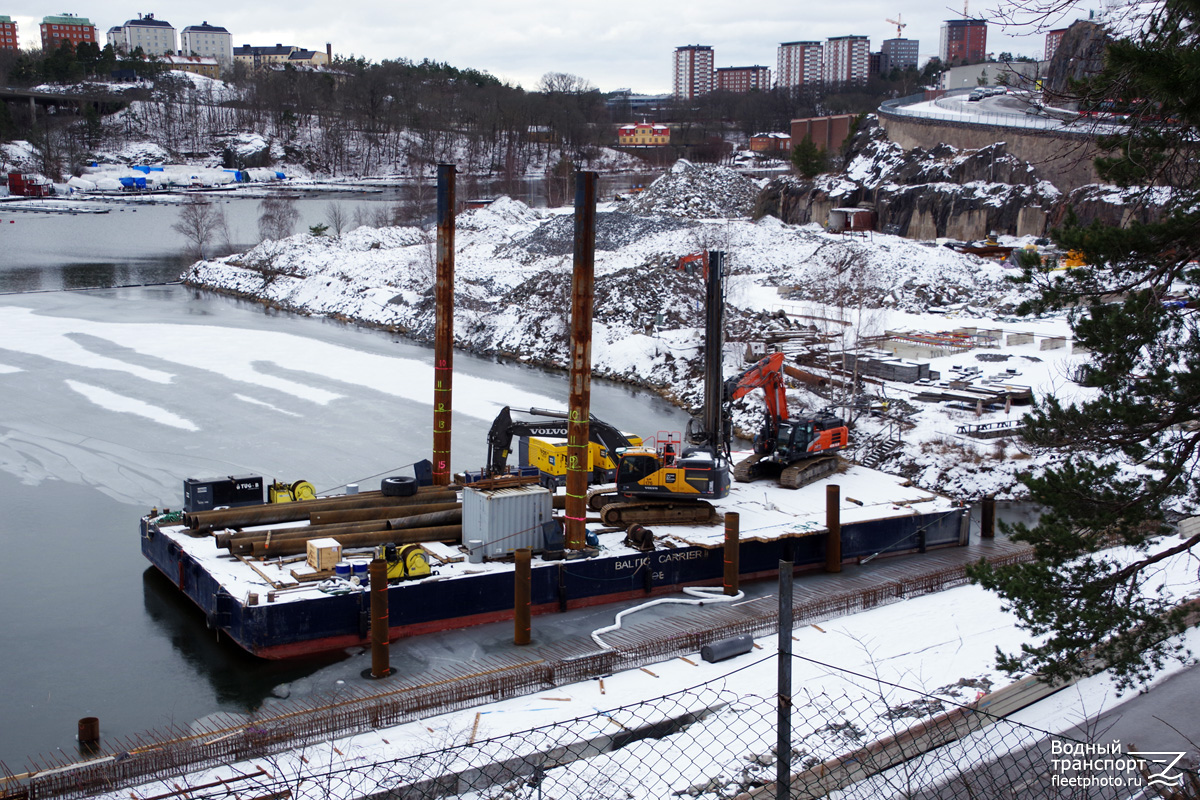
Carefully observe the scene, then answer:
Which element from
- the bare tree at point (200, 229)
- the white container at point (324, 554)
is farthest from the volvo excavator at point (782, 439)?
the bare tree at point (200, 229)

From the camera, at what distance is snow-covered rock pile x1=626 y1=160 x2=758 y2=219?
279 feet

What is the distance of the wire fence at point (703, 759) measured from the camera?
35.3 ft

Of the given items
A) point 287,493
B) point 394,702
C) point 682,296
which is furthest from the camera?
point 682,296

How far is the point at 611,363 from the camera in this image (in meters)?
47.1

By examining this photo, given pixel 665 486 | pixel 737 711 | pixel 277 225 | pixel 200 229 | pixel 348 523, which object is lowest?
pixel 348 523

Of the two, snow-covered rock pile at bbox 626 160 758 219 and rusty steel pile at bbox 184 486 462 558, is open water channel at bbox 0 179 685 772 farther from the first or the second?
snow-covered rock pile at bbox 626 160 758 219

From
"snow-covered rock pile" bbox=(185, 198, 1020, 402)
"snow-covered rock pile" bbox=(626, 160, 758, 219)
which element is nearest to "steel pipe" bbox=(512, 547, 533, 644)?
"snow-covered rock pile" bbox=(185, 198, 1020, 402)

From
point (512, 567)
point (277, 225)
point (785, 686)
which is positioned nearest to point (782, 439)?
point (512, 567)

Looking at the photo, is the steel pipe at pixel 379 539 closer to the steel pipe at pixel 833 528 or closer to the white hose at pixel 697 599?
the white hose at pixel 697 599

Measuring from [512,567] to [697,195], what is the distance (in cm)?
7273

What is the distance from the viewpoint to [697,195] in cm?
8944

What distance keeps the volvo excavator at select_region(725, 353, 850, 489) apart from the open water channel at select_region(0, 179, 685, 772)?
849 cm

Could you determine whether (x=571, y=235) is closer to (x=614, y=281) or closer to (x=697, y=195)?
(x=614, y=281)

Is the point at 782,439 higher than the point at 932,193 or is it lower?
lower
